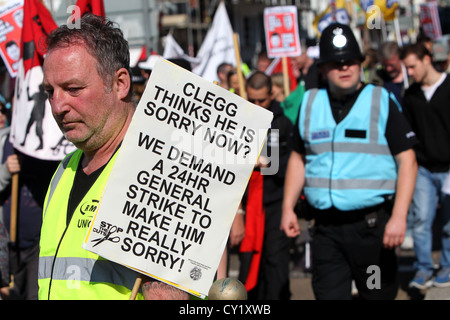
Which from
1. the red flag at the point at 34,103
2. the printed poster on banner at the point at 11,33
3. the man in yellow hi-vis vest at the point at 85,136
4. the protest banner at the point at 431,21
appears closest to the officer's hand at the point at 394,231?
the man in yellow hi-vis vest at the point at 85,136

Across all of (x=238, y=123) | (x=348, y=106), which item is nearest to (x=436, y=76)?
(x=348, y=106)

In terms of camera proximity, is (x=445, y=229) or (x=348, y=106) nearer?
(x=348, y=106)

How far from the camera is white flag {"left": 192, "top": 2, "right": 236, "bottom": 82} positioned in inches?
447

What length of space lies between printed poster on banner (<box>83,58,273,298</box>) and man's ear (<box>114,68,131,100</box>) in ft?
0.71

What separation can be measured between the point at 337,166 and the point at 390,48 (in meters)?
4.61

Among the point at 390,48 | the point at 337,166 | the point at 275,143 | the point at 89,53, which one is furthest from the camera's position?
the point at 390,48

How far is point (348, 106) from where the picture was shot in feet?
14.6

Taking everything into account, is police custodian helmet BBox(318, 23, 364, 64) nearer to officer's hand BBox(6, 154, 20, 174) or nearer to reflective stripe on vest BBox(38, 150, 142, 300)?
reflective stripe on vest BBox(38, 150, 142, 300)

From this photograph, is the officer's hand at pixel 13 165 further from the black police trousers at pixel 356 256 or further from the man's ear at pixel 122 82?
the man's ear at pixel 122 82

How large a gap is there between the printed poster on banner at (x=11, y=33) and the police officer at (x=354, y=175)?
2723 mm

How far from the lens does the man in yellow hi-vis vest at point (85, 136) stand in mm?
2436

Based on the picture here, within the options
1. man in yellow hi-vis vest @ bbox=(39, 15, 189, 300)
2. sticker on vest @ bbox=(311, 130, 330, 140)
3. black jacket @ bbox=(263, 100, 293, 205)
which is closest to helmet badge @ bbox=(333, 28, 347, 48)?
sticker on vest @ bbox=(311, 130, 330, 140)

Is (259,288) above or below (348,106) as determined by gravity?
below
